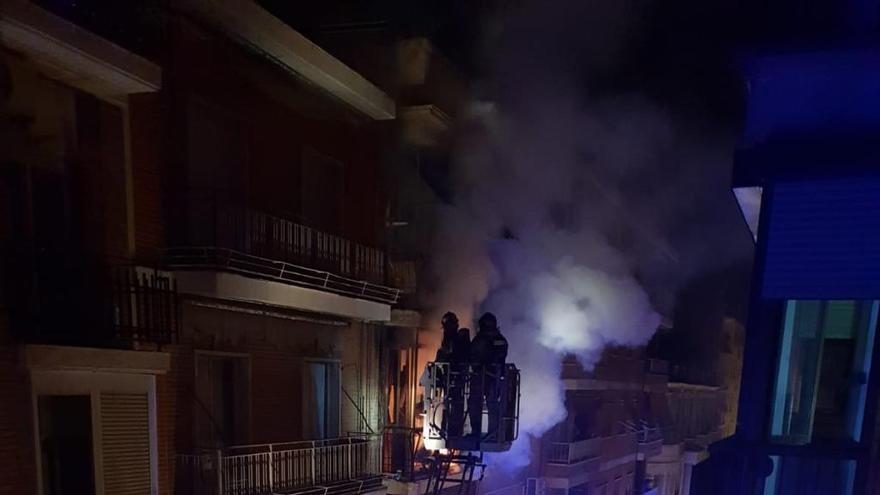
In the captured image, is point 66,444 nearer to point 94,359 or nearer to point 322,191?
point 94,359

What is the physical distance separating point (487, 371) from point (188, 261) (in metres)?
3.65

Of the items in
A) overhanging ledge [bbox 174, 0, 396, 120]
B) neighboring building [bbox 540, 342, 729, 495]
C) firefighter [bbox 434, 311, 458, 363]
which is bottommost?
neighboring building [bbox 540, 342, 729, 495]

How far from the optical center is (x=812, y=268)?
15.6ft

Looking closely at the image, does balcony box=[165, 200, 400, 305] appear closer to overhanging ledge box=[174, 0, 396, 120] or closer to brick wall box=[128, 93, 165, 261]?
brick wall box=[128, 93, 165, 261]

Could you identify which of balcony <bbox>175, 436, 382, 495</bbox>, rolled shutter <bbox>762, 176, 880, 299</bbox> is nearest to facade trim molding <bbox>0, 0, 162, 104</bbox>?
balcony <bbox>175, 436, 382, 495</bbox>

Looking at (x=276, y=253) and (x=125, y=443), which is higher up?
(x=276, y=253)

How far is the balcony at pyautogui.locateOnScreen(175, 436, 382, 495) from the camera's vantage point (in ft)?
20.7

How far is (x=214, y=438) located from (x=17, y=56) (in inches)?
161

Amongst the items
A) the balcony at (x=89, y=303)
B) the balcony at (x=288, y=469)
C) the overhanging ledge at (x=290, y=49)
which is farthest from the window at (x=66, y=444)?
the overhanging ledge at (x=290, y=49)

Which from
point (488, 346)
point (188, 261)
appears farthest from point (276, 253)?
point (488, 346)

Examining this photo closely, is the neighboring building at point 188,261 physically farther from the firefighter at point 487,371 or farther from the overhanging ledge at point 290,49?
the firefighter at point 487,371

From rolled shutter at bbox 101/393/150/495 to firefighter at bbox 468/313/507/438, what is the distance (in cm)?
366

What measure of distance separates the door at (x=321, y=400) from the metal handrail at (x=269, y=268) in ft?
3.72

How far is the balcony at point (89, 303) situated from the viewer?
4879 millimetres
